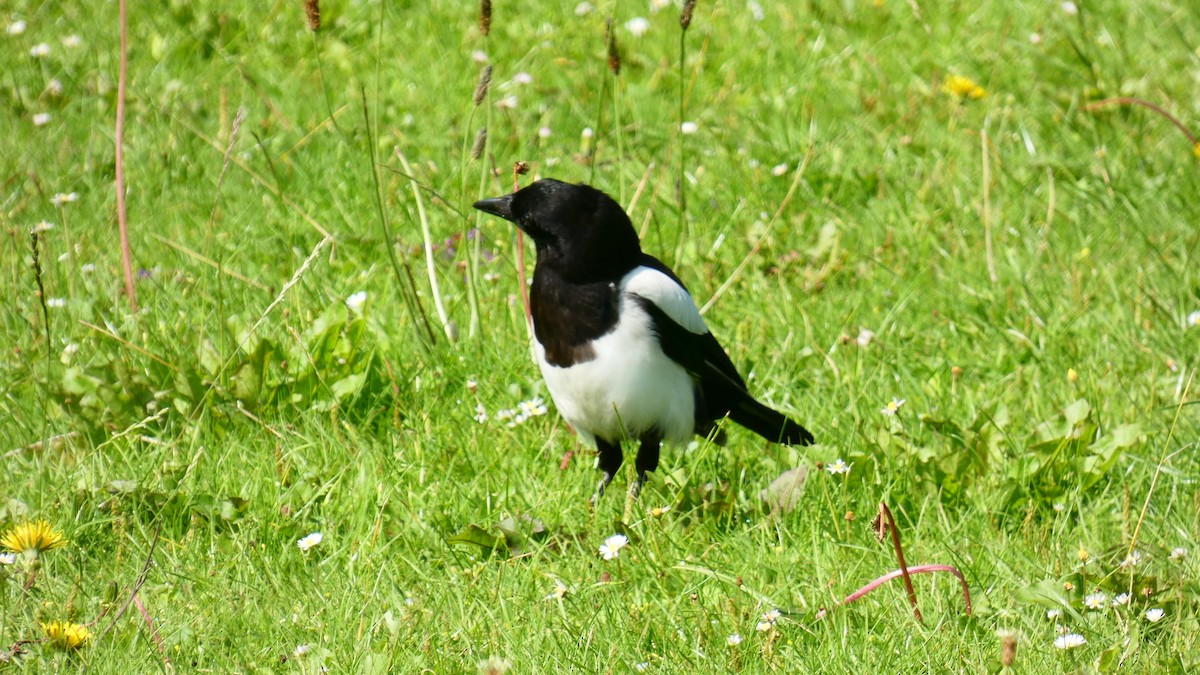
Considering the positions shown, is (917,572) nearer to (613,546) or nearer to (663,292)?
(613,546)

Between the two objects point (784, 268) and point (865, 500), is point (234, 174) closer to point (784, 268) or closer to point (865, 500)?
point (784, 268)

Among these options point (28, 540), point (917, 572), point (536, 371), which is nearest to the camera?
point (28, 540)

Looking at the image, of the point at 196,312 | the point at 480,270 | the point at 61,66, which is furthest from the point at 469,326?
the point at 61,66

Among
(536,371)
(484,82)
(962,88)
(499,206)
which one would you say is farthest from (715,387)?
(962,88)

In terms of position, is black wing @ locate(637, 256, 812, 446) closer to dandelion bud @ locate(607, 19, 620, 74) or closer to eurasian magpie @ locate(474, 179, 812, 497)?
eurasian magpie @ locate(474, 179, 812, 497)

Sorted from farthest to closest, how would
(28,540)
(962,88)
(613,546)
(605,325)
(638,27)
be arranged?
(638,27), (962,88), (605,325), (613,546), (28,540)

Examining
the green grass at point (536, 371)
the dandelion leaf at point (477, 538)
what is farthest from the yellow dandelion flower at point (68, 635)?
the dandelion leaf at point (477, 538)

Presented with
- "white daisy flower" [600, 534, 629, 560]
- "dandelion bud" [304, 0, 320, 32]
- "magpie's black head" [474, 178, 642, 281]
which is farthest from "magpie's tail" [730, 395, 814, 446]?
"dandelion bud" [304, 0, 320, 32]

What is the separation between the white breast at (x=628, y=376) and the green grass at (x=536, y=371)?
5.9 inches

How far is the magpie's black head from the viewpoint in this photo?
3.19 metres

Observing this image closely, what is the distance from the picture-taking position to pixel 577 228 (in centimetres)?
319

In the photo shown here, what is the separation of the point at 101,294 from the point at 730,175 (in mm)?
2098

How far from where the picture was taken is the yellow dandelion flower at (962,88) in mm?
5117

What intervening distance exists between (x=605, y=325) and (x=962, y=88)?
8.18 feet
